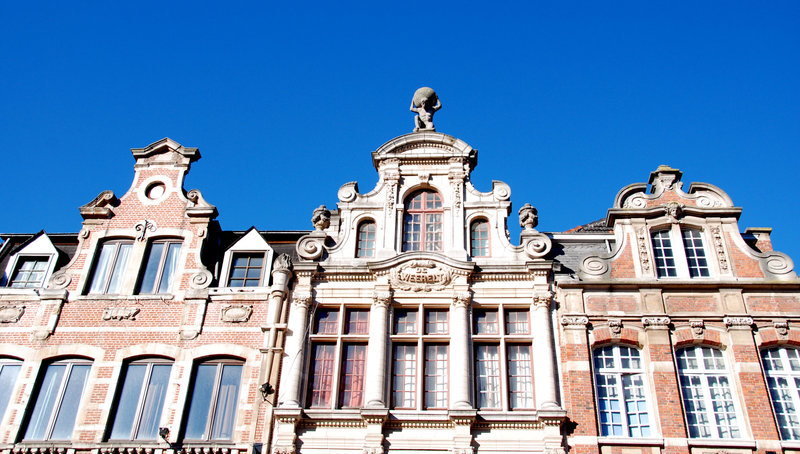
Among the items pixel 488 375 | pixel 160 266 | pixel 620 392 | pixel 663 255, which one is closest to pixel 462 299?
pixel 488 375

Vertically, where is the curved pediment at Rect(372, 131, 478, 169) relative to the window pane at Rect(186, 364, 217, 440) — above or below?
above

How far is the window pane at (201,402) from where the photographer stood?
560 inches

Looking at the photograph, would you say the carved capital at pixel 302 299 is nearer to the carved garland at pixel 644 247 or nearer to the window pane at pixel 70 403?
the window pane at pixel 70 403

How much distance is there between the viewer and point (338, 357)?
587 inches

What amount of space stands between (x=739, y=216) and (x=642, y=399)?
526 centimetres

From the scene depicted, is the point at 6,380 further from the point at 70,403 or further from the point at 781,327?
the point at 781,327

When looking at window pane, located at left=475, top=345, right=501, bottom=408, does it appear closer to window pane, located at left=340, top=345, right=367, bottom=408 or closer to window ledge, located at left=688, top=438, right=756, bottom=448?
window pane, located at left=340, top=345, right=367, bottom=408

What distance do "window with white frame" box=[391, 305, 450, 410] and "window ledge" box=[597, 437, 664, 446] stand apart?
3076mm

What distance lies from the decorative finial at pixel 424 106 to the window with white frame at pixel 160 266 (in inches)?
265

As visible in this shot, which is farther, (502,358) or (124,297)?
(124,297)

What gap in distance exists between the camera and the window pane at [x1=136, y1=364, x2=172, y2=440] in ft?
46.9

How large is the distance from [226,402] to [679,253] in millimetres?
10323

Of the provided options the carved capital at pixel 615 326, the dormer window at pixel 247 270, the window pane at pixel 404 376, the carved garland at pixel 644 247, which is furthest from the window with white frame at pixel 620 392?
the dormer window at pixel 247 270

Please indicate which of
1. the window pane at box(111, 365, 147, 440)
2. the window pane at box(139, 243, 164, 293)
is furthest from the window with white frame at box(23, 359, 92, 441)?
the window pane at box(139, 243, 164, 293)
